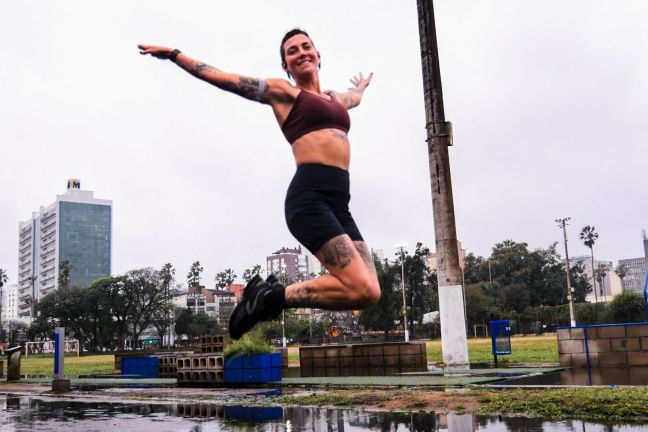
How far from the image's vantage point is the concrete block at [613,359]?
53.1ft

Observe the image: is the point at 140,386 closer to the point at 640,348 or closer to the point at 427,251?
the point at 640,348

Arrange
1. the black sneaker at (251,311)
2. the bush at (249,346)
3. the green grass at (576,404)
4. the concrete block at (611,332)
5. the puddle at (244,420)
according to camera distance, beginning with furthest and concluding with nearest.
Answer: the concrete block at (611,332)
the bush at (249,346)
the green grass at (576,404)
the puddle at (244,420)
the black sneaker at (251,311)

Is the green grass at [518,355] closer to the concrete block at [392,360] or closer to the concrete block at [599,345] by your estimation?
the concrete block at [599,345]

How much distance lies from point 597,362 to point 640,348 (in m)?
1.10

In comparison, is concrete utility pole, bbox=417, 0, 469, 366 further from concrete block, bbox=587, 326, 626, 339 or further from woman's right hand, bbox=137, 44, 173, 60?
woman's right hand, bbox=137, 44, 173, 60

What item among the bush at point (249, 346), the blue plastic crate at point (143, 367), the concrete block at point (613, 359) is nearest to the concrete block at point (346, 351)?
the bush at point (249, 346)

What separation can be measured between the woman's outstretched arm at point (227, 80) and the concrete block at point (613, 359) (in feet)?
49.7

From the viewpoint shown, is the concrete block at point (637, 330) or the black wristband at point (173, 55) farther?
the concrete block at point (637, 330)

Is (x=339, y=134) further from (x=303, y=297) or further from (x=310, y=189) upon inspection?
(x=303, y=297)

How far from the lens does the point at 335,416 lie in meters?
8.74

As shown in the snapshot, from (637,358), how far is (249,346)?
971cm

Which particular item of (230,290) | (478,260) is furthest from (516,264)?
(230,290)

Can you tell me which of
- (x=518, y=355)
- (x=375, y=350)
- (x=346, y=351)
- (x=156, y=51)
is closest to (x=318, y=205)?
(x=156, y=51)

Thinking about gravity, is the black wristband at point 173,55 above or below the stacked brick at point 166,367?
above
